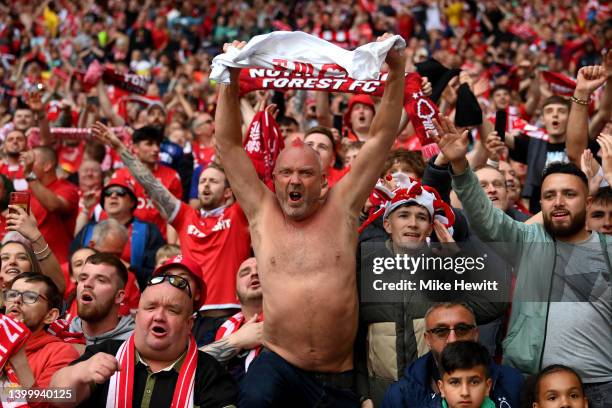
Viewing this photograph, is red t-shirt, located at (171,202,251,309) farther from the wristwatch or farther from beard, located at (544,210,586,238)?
beard, located at (544,210,586,238)

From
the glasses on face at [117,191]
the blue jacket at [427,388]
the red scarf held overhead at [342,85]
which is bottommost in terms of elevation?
the blue jacket at [427,388]

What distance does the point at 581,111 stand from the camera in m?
6.97

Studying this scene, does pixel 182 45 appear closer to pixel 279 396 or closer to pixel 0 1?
pixel 0 1

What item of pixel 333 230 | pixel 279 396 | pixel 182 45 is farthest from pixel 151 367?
pixel 182 45

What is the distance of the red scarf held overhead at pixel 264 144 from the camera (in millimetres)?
7094

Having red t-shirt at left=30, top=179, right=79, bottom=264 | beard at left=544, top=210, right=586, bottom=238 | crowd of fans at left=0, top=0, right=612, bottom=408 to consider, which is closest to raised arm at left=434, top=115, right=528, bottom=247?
crowd of fans at left=0, top=0, right=612, bottom=408

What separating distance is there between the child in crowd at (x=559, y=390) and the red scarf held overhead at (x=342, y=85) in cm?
163

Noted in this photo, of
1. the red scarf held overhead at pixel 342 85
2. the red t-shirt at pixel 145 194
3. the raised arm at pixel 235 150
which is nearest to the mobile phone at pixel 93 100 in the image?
the red t-shirt at pixel 145 194

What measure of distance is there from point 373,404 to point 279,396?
24.5 inches

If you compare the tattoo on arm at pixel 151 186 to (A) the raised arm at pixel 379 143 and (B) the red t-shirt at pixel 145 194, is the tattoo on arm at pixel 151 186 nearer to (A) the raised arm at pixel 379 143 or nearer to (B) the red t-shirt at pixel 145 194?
(B) the red t-shirt at pixel 145 194

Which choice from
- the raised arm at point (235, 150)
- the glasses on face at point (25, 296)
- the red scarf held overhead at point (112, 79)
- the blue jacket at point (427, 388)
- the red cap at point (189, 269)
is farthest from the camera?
the red scarf held overhead at point (112, 79)

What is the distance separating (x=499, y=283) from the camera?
5590mm

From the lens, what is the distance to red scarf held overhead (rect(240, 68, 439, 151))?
6145 mm

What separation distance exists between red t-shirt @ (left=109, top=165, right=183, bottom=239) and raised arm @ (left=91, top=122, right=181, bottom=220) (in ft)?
2.70
